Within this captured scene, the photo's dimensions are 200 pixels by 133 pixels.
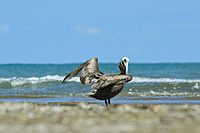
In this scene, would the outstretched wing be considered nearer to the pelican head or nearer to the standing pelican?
the standing pelican

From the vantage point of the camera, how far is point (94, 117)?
9.73 m

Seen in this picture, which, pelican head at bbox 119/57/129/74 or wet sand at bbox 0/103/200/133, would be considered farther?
pelican head at bbox 119/57/129/74

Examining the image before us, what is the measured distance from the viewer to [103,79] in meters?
15.2

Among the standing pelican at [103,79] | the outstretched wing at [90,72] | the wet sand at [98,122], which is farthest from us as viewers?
the outstretched wing at [90,72]

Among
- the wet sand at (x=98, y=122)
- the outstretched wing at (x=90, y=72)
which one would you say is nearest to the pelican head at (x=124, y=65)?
the outstretched wing at (x=90, y=72)

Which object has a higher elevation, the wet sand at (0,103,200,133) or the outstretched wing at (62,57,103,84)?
the outstretched wing at (62,57,103,84)

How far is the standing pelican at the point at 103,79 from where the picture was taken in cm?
1514

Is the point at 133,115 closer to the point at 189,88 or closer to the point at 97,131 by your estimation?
the point at 97,131

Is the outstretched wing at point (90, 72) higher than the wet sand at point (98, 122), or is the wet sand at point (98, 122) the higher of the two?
the outstretched wing at point (90, 72)

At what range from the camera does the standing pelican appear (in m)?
15.1

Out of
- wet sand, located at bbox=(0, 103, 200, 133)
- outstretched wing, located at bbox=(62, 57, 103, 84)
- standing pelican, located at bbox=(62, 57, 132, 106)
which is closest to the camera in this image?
wet sand, located at bbox=(0, 103, 200, 133)

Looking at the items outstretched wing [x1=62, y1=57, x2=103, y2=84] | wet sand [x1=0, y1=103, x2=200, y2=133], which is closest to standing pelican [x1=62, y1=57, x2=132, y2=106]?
outstretched wing [x1=62, y1=57, x2=103, y2=84]

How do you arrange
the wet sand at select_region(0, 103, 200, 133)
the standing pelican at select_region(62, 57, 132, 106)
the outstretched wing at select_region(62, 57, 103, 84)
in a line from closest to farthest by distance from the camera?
the wet sand at select_region(0, 103, 200, 133) < the standing pelican at select_region(62, 57, 132, 106) < the outstretched wing at select_region(62, 57, 103, 84)

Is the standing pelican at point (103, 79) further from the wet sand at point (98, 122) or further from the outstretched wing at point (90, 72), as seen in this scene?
the wet sand at point (98, 122)
